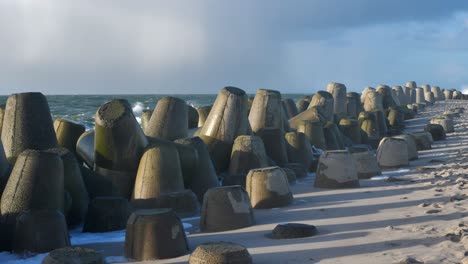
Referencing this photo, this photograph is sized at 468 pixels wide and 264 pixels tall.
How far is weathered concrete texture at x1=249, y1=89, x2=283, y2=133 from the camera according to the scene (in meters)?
11.3

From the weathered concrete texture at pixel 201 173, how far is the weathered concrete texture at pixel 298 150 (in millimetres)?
2546

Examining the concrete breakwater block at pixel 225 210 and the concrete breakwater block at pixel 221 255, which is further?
the concrete breakwater block at pixel 225 210

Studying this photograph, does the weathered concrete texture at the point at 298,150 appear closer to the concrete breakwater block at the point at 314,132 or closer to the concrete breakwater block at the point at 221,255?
the concrete breakwater block at the point at 314,132

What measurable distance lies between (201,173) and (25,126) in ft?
7.73

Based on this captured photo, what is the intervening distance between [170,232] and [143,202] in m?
2.09

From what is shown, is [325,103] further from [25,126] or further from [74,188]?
[74,188]

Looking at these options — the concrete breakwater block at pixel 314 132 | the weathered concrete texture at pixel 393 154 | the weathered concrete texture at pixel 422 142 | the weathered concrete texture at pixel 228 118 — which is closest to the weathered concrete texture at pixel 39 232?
the weathered concrete texture at pixel 228 118

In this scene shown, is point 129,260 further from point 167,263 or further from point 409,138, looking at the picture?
point 409,138

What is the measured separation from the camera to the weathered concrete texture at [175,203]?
7.11 meters

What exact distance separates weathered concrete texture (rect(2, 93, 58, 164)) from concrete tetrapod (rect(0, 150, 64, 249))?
133 centimetres

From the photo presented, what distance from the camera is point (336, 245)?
512 centimetres

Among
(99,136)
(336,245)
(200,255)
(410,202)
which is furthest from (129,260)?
(410,202)

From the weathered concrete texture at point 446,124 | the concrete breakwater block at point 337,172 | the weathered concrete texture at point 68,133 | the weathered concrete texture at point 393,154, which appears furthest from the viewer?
the weathered concrete texture at point 446,124

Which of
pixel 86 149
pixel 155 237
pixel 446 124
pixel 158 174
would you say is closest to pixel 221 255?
pixel 155 237
